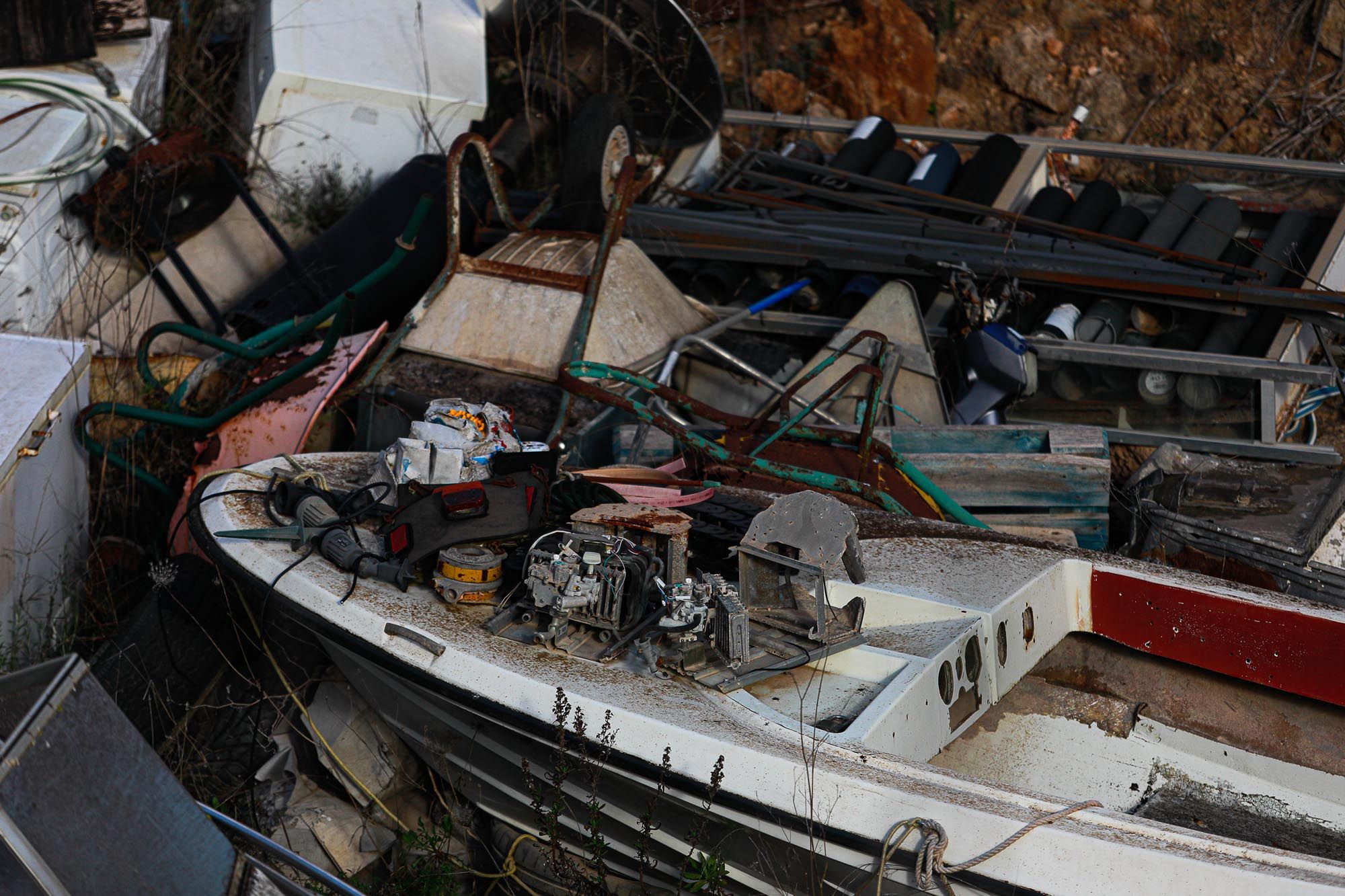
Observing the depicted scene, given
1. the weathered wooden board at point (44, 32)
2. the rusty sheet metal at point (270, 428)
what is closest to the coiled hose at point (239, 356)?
the rusty sheet metal at point (270, 428)

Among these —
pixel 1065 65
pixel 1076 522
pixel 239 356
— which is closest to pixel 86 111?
pixel 239 356

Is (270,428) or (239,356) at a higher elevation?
(239,356)

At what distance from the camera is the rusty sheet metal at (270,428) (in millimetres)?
4238

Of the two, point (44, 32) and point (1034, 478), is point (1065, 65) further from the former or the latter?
point (44, 32)

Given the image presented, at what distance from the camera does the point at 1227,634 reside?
10.1 feet

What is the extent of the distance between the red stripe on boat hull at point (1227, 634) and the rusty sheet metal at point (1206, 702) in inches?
2.2

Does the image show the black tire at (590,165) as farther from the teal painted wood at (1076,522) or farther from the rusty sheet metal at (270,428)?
the teal painted wood at (1076,522)

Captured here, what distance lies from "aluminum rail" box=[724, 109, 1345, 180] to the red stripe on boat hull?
3.92 m

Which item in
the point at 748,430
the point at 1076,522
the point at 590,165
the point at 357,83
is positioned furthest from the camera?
the point at 357,83

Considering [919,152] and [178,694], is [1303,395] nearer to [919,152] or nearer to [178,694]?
[919,152]

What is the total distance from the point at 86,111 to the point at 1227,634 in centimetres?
490

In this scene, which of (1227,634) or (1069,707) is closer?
(1227,634)

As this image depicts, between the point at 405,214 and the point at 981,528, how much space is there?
3.04 metres

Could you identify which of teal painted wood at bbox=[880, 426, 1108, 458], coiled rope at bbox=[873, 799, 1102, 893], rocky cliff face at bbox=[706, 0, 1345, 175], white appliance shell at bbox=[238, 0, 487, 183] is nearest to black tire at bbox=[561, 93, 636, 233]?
white appliance shell at bbox=[238, 0, 487, 183]
